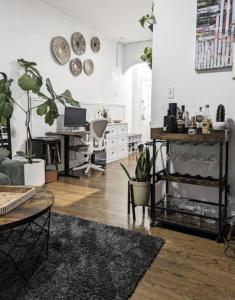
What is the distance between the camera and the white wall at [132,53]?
6.27 m

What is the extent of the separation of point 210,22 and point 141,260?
2069 millimetres

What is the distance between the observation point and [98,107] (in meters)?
5.71

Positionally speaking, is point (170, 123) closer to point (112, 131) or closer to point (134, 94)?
point (112, 131)

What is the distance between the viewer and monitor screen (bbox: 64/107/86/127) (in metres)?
4.50

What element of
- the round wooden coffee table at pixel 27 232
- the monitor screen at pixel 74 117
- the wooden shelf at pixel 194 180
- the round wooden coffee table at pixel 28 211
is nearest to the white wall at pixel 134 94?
the monitor screen at pixel 74 117

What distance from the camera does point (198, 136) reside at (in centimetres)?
214

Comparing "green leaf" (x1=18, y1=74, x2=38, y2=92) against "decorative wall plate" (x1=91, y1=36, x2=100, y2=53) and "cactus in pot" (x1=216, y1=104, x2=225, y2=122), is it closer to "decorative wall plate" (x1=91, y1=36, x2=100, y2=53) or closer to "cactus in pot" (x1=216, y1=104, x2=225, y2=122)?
"cactus in pot" (x1=216, y1=104, x2=225, y2=122)

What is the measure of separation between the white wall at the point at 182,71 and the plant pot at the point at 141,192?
0.66 m

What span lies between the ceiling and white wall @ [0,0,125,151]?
157 mm

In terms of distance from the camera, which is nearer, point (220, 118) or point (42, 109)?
point (220, 118)

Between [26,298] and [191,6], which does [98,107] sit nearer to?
[191,6]

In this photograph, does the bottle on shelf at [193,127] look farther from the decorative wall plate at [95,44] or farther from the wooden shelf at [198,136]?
the decorative wall plate at [95,44]

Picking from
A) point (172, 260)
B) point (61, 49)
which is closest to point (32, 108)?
point (61, 49)

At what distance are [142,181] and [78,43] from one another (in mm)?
3367
